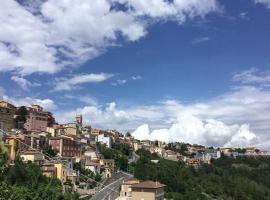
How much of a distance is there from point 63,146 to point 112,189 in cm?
1976

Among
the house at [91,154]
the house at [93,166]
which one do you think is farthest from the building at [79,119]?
the house at [93,166]

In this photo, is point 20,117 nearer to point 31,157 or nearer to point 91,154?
point 91,154

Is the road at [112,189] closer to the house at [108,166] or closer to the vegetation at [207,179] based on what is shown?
the house at [108,166]

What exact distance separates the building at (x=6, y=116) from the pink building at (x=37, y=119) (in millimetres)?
7931

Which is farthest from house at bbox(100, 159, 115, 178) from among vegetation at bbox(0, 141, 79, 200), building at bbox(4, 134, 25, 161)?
vegetation at bbox(0, 141, 79, 200)

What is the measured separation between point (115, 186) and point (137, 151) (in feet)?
186

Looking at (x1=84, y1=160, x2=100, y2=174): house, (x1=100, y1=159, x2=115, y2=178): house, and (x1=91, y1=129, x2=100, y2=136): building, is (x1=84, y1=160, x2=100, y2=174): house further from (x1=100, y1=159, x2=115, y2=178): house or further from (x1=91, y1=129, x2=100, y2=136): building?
(x1=91, y1=129, x2=100, y2=136): building

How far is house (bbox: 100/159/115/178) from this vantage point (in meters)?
88.0

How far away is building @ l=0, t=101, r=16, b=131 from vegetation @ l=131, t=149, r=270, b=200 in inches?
1208

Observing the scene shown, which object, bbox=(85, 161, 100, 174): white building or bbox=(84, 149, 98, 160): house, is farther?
bbox=(84, 149, 98, 160): house

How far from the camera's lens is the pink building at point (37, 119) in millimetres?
99675

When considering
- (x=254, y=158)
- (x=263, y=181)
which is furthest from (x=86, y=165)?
(x=254, y=158)

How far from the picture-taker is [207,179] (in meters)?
115

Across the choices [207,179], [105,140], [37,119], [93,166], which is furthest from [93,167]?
[207,179]
